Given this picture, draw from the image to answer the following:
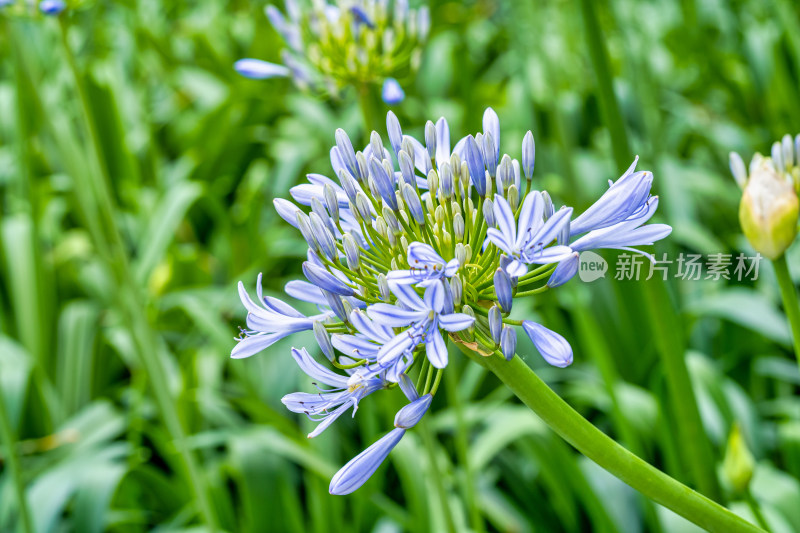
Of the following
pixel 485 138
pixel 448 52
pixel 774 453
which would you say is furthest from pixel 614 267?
pixel 448 52

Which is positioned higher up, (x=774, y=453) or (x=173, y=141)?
(x=173, y=141)

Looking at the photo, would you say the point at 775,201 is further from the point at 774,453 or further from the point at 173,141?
the point at 173,141

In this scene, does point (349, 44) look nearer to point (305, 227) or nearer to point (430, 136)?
point (430, 136)

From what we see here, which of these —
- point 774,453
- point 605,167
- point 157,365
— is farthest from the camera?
point 605,167

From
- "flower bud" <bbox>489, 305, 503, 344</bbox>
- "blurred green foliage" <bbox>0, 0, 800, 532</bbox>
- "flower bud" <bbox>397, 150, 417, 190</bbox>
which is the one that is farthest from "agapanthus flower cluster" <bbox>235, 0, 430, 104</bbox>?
"flower bud" <bbox>489, 305, 503, 344</bbox>

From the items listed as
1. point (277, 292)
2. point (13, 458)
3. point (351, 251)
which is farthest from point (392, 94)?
point (277, 292)

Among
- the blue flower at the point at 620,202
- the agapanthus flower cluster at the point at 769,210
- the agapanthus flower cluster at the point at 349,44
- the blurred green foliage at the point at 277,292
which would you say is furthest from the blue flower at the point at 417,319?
the agapanthus flower cluster at the point at 349,44

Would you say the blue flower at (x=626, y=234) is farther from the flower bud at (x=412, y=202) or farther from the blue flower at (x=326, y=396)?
the blue flower at (x=326, y=396)
